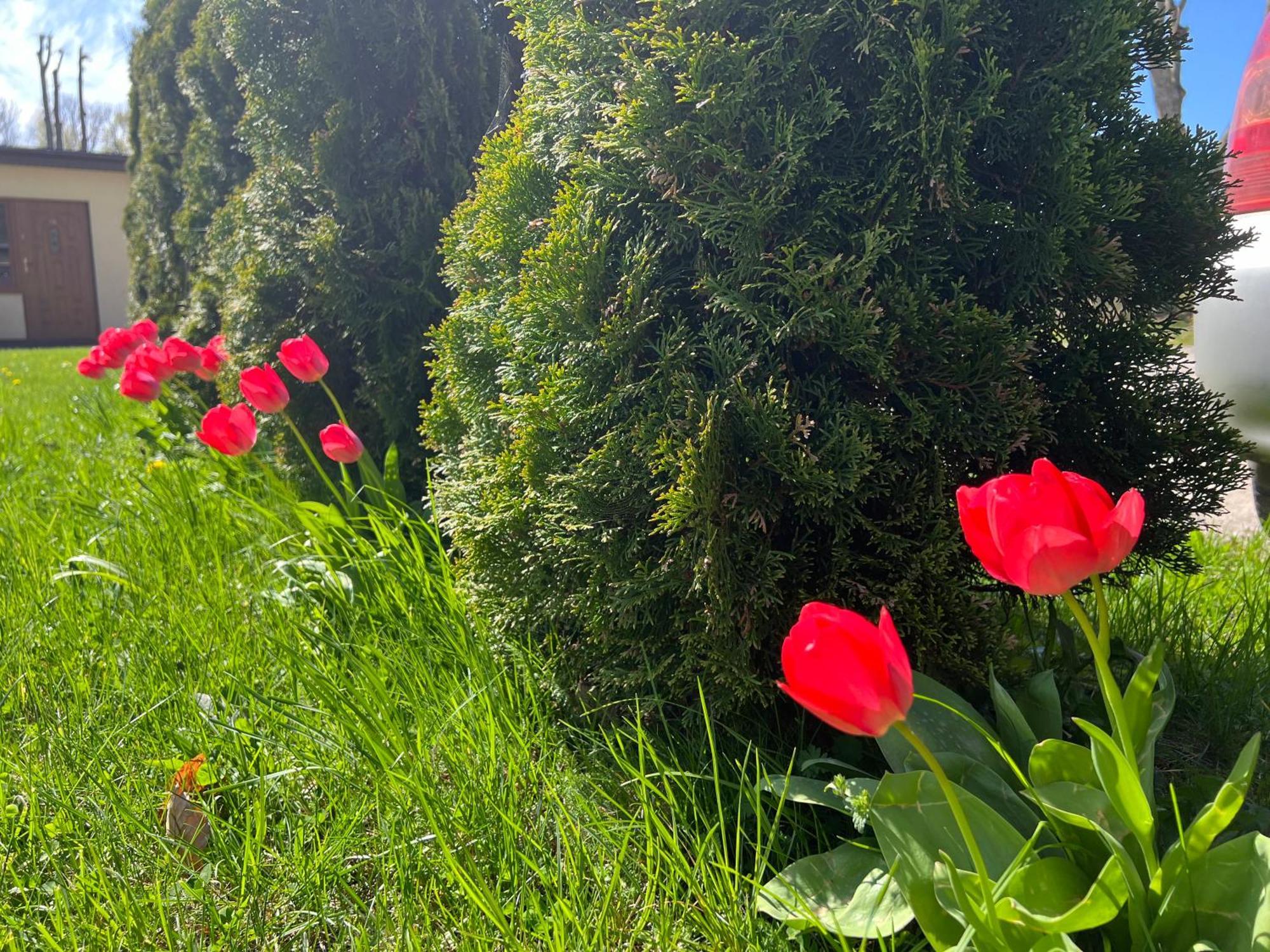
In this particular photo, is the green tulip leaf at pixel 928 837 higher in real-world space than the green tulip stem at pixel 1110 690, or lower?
lower

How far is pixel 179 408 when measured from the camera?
4.59 m

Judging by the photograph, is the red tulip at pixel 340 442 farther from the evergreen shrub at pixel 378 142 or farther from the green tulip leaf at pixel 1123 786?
the green tulip leaf at pixel 1123 786

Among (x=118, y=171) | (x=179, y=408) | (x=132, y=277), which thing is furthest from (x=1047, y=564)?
(x=118, y=171)

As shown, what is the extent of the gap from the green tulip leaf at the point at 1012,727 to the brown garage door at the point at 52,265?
977 inches

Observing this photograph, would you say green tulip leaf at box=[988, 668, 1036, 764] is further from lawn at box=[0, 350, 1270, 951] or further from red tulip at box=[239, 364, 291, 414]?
red tulip at box=[239, 364, 291, 414]

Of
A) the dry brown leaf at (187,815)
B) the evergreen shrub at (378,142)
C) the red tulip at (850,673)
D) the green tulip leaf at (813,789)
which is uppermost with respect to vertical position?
the evergreen shrub at (378,142)

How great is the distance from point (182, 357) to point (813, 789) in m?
3.06

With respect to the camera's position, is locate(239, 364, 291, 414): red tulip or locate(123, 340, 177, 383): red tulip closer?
locate(239, 364, 291, 414): red tulip

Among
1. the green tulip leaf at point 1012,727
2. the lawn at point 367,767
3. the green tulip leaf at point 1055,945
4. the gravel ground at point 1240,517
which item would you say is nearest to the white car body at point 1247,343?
the lawn at point 367,767

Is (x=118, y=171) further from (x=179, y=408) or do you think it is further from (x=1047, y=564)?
(x=1047, y=564)

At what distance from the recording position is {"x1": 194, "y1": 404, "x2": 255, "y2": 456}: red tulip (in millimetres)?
2695

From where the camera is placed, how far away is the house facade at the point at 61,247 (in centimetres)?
2128

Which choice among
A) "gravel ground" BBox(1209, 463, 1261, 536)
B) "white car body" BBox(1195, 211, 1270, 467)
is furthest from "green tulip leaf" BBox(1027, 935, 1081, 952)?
"gravel ground" BBox(1209, 463, 1261, 536)

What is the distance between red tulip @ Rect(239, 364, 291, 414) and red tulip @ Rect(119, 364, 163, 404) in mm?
1005
